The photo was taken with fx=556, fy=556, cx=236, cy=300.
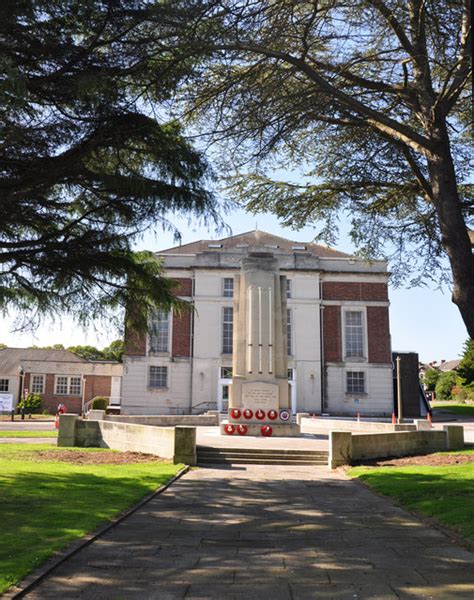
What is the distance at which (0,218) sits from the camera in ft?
28.3

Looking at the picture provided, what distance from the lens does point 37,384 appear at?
46.8 m

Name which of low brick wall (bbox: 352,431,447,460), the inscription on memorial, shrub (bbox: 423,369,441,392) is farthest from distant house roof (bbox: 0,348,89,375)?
shrub (bbox: 423,369,441,392)

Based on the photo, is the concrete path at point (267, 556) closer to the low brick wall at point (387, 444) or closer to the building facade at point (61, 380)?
the low brick wall at point (387, 444)

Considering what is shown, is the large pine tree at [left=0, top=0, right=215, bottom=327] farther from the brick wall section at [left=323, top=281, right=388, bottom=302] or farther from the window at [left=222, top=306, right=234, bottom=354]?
the brick wall section at [left=323, top=281, right=388, bottom=302]

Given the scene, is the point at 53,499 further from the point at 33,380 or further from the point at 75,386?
the point at 33,380

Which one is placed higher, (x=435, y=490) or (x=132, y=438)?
(x=132, y=438)

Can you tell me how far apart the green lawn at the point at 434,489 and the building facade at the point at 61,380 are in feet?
121

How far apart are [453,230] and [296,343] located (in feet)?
109

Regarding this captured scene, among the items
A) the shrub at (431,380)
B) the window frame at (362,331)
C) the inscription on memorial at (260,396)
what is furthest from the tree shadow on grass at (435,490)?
the shrub at (431,380)

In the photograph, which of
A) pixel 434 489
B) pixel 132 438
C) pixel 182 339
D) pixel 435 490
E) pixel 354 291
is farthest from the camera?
pixel 354 291

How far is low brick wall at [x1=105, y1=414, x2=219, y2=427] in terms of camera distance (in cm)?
2489

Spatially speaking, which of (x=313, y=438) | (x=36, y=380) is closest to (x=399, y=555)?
(x=313, y=438)

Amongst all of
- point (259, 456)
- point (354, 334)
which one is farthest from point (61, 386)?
point (259, 456)

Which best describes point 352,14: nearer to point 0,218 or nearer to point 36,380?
point 0,218
